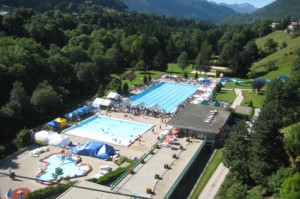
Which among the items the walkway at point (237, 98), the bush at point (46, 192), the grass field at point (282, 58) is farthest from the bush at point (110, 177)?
the grass field at point (282, 58)

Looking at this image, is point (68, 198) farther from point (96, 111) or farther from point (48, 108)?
point (96, 111)

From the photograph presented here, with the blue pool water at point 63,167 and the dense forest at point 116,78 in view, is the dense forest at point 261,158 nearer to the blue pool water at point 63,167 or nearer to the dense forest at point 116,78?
the dense forest at point 116,78

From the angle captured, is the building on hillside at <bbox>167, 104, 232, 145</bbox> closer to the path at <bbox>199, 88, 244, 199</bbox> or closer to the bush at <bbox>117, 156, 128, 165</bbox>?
the path at <bbox>199, 88, 244, 199</bbox>

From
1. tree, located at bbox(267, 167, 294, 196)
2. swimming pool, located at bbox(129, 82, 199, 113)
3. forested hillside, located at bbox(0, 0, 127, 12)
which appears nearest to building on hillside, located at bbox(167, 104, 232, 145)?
swimming pool, located at bbox(129, 82, 199, 113)

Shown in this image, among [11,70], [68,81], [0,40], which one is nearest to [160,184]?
[11,70]

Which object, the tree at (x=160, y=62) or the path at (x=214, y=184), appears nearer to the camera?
the path at (x=214, y=184)

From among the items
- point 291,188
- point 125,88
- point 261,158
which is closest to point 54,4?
point 125,88
